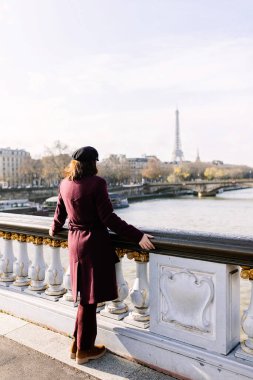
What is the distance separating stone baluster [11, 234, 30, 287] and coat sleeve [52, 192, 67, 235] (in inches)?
24.2

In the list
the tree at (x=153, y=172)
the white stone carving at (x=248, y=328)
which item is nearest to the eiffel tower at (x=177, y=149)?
the tree at (x=153, y=172)

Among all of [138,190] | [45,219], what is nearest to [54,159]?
[138,190]

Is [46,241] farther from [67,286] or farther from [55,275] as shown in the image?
[67,286]

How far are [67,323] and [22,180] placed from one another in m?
102

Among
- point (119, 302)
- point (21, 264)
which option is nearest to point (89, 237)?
point (119, 302)

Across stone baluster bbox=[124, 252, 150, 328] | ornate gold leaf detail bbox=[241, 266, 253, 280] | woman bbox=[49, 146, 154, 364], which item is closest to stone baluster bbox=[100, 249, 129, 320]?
stone baluster bbox=[124, 252, 150, 328]

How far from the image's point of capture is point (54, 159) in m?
83.8

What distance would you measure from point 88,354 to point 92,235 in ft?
2.83

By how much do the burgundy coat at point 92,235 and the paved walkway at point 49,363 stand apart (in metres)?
0.48

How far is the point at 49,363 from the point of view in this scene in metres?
2.85

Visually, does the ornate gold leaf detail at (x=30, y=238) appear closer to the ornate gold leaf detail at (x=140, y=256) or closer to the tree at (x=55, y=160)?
the ornate gold leaf detail at (x=140, y=256)

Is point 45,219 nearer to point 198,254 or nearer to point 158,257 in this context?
point 158,257

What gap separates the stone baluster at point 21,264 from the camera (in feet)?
12.0

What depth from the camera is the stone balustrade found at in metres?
2.42
